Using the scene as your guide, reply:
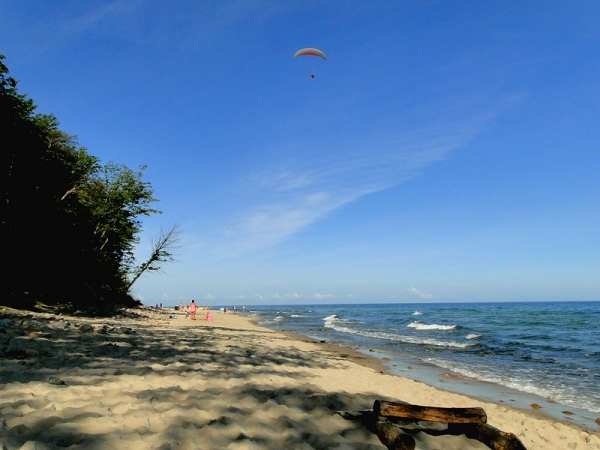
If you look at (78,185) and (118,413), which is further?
(78,185)

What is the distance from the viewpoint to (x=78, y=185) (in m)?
24.5

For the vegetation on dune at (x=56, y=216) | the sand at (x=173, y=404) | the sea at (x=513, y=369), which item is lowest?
the sea at (x=513, y=369)

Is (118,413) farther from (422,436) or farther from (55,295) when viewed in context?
(55,295)

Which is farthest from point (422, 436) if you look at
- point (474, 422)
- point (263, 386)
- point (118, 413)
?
point (118, 413)

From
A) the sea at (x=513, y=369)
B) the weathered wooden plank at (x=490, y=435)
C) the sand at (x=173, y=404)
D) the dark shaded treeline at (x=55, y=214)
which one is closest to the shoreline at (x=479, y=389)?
the sea at (x=513, y=369)

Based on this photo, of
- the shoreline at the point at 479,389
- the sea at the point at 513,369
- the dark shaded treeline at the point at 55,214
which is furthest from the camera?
the dark shaded treeline at the point at 55,214

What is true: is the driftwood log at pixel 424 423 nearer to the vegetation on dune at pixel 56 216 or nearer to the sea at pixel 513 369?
the sea at pixel 513 369

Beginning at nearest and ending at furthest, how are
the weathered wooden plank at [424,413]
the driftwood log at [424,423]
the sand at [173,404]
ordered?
1. the sand at [173,404]
2. the driftwood log at [424,423]
3. the weathered wooden plank at [424,413]

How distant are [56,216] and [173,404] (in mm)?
23055

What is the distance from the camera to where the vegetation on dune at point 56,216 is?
18.3 m

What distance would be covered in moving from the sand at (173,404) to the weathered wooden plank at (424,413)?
234 millimetres

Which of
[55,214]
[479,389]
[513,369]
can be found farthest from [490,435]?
[55,214]

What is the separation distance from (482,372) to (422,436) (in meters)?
11.5

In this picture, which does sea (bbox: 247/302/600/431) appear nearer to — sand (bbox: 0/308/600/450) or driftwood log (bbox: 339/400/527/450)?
sand (bbox: 0/308/600/450)
